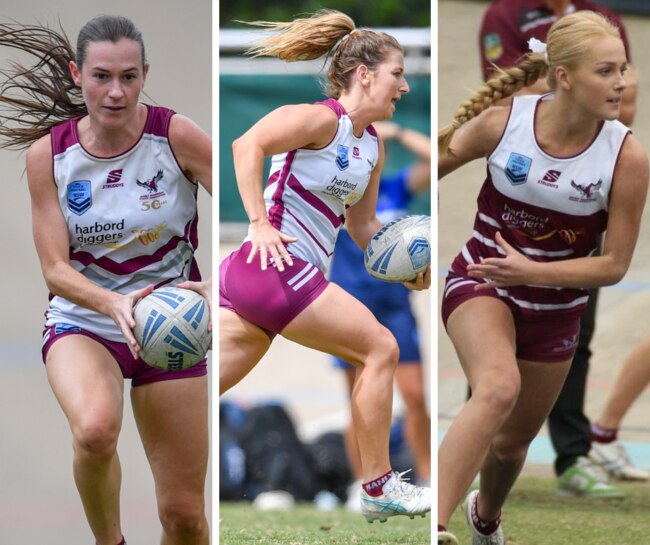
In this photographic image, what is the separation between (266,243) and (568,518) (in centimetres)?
176

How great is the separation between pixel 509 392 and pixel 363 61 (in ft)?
3.52

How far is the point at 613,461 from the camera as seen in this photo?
5.14 meters

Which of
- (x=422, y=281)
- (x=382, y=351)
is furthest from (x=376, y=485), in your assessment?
(x=422, y=281)

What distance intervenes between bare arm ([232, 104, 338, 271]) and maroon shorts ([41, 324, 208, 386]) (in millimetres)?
514

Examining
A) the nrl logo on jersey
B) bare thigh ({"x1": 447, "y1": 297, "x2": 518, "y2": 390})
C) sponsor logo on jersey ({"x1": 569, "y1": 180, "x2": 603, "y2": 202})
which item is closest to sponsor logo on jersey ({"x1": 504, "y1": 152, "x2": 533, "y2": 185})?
sponsor logo on jersey ({"x1": 569, "y1": 180, "x2": 603, "y2": 202})

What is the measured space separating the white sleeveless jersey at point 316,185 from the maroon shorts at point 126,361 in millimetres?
537

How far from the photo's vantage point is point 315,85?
174 inches

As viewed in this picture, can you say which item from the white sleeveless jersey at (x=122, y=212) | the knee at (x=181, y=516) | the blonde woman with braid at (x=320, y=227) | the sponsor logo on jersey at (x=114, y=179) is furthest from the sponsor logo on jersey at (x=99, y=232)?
the knee at (x=181, y=516)

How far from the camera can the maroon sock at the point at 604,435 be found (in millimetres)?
5117

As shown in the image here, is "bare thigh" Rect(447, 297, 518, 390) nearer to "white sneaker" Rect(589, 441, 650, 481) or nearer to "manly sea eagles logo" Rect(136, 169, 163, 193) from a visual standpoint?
"manly sea eagles logo" Rect(136, 169, 163, 193)

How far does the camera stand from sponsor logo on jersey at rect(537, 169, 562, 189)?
12.6 feet

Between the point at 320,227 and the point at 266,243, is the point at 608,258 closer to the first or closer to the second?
the point at 320,227

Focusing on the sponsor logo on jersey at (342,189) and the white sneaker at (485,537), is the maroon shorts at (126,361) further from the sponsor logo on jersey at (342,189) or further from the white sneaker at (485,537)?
the white sneaker at (485,537)

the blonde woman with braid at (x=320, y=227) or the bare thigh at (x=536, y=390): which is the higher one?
the blonde woman with braid at (x=320, y=227)
